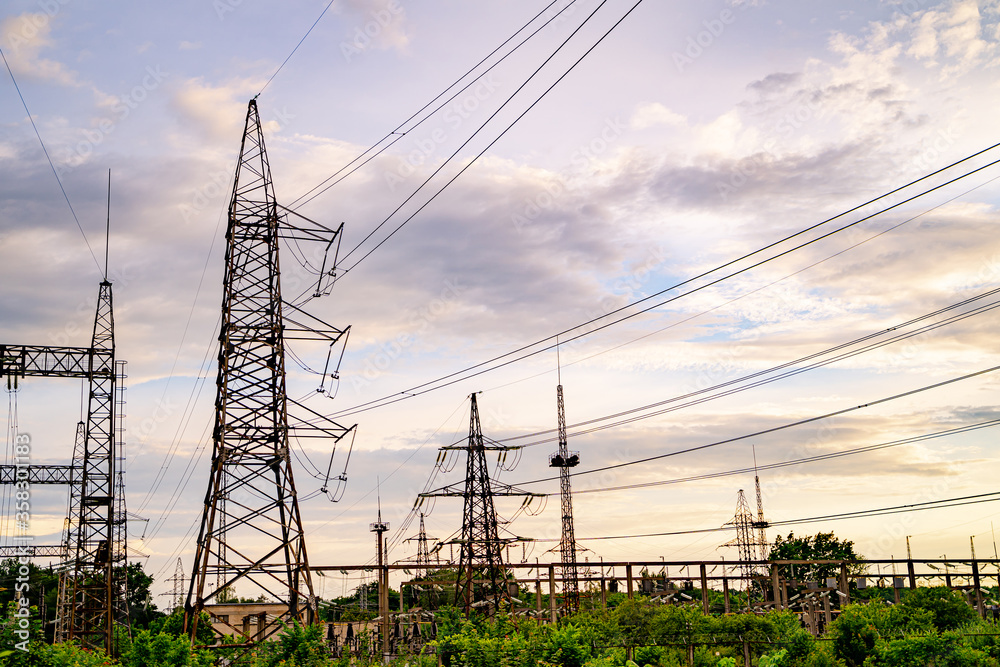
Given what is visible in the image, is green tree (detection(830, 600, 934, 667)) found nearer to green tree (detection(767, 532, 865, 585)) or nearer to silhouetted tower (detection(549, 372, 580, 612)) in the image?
silhouetted tower (detection(549, 372, 580, 612))

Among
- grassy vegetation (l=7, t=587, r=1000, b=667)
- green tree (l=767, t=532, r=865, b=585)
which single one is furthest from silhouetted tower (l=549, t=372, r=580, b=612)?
green tree (l=767, t=532, r=865, b=585)

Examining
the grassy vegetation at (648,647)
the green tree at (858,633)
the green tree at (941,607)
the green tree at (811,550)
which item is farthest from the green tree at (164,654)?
the green tree at (811,550)

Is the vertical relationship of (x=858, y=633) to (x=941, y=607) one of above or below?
above

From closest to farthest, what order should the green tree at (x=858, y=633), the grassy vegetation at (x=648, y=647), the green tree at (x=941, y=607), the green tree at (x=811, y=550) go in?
the grassy vegetation at (x=648, y=647)
the green tree at (x=858, y=633)
the green tree at (x=941, y=607)
the green tree at (x=811, y=550)

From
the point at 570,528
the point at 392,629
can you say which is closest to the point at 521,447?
the point at 570,528

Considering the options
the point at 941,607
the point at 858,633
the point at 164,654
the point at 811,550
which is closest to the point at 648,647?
the point at 858,633

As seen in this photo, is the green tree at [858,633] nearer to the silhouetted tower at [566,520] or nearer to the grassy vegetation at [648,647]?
the grassy vegetation at [648,647]

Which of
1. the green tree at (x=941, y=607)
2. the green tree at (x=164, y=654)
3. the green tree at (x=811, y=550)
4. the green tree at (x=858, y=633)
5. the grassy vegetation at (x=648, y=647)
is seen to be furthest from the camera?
the green tree at (x=811, y=550)

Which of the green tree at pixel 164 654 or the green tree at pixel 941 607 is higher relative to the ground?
the green tree at pixel 164 654

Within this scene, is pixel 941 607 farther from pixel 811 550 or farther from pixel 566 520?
pixel 811 550

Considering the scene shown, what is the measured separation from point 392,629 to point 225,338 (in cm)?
5399

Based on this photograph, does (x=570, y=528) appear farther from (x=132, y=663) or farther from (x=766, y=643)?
(x=132, y=663)

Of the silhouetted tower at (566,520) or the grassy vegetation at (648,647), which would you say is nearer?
the grassy vegetation at (648,647)

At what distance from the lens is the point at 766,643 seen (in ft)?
121
